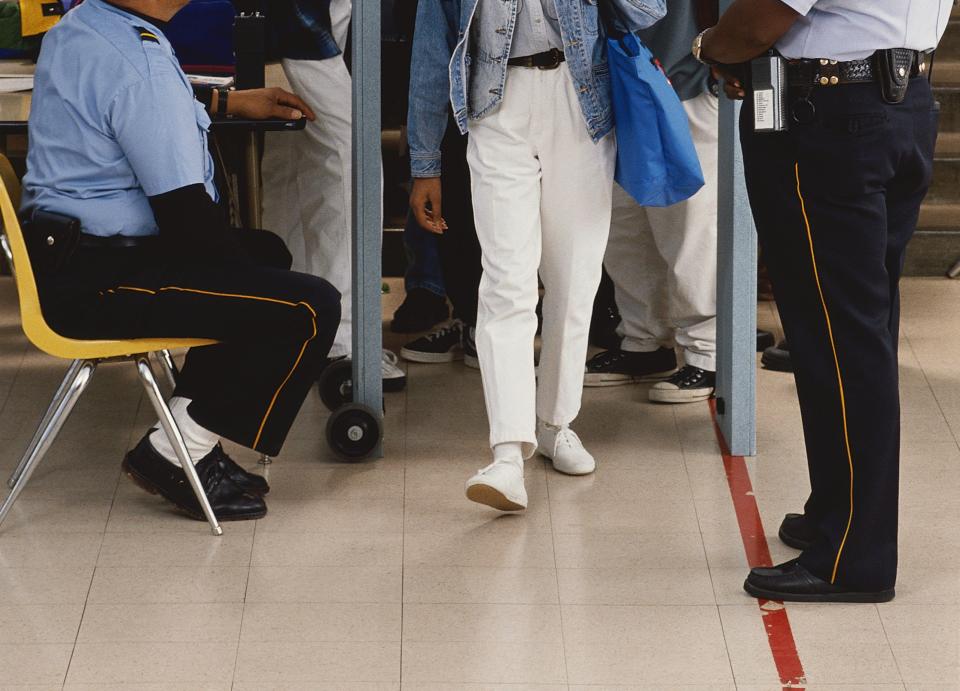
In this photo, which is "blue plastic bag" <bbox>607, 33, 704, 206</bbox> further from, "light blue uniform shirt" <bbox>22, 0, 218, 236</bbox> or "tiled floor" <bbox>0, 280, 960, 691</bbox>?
"light blue uniform shirt" <bbox>22, 0, 218, 236</bbox>

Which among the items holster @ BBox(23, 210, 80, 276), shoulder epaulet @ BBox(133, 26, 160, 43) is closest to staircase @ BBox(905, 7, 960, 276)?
shoulder epaulet @ BBox(133, 26, 160, 43)

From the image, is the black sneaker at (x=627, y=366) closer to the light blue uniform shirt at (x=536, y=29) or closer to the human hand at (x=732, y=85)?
the light blue uniform shirt at (x=536, y=29)

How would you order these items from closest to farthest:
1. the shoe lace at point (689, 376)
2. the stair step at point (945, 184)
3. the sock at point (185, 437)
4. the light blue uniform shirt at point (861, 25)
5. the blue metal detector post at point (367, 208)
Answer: the light blue uniform shirt at point (861, 25) < the sock at point (185, 437) < the blue metal detector post at point (367, 208) < the shoe lace at point (689, 376) < the stair step at point (945, 184)

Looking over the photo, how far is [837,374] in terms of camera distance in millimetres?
2889

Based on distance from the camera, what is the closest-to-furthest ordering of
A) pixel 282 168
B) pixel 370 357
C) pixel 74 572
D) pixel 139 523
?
pixel 74 572 < pixel 139 523 < pixel 370 357 < pixel 282 168

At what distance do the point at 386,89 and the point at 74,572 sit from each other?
222 cm

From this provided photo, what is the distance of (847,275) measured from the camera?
111 inches

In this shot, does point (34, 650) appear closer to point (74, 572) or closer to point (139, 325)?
point (74, 572)

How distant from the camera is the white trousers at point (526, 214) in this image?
3.39 m

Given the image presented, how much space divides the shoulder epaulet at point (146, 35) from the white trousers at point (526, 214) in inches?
28.9

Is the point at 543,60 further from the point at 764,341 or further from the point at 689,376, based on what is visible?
the point at 764,341

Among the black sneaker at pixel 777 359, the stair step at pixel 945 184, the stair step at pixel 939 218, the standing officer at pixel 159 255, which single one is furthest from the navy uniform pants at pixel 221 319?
the stair step at pixel 945 184

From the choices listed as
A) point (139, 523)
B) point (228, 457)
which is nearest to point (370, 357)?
Answer: point (228, 457)

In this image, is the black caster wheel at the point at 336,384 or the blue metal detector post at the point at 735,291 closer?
the blue metal detector post at the point at 735,291
